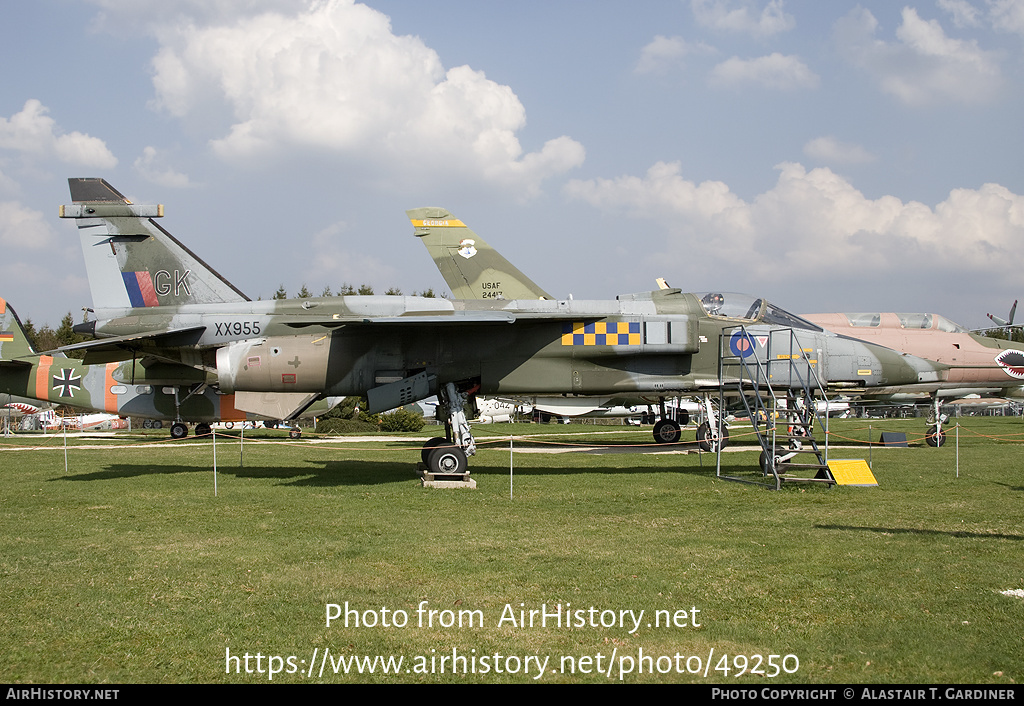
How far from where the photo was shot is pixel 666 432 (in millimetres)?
22984

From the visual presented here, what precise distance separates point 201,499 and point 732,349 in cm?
890

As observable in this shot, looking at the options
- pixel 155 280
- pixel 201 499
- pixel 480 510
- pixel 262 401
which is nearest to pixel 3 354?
pixel 155 280

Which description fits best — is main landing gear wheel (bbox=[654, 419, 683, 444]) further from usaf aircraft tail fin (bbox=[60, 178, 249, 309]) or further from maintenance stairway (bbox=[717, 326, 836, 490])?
usaf aircraft tail fin (bbox=[60, 178, 249, 309])

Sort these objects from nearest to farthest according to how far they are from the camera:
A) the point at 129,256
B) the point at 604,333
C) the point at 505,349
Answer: the point at 604,333 < the point at 505,349 < the point at 129,256

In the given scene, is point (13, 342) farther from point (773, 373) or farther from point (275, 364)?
point (773, 373)

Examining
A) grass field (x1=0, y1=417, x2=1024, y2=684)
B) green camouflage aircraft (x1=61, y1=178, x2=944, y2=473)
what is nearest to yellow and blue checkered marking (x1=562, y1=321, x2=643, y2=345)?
green camouflage aircraft (x1=61, y1=178, x2=944, y2=473)

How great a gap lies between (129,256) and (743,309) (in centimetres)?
1161

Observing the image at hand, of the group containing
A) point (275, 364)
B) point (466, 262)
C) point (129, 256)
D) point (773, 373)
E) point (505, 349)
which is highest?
point (466, 262)

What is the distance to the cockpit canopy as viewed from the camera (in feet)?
44.4

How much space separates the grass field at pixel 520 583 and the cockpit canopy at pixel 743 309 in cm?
307

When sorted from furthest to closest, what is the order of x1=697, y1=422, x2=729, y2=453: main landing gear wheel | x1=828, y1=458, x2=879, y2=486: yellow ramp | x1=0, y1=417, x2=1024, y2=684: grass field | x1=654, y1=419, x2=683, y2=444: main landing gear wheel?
1. x1=654, y1=419, x2=683, y2=444: main landing gear wheel
2. x1=697, y1=422, x2=729, y2=453: main landing gear wheel
3. x1=828, y1=458, x2=879, y2=486: yellow ramp
4. x1=0, y1=417, x2=1024, y2=684: grass field

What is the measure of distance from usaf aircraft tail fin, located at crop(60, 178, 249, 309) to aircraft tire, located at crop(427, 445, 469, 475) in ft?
17.9

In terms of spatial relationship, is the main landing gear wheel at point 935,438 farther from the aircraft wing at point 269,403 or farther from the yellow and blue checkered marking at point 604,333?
the aircraft wing at point 269,403

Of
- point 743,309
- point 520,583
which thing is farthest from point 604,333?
point 520,583
